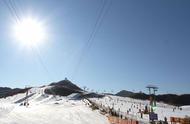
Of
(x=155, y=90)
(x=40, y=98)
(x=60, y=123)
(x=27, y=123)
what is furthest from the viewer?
(x=40, y=98)

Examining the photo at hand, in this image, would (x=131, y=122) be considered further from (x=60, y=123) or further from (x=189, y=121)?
(x=60, y=123)

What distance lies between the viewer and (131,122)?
1435 inches

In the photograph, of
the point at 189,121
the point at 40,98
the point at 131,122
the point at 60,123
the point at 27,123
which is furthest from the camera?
the point at 40,98

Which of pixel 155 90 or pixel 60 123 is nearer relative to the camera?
pixel 60 123

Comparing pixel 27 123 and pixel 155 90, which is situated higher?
pixel 155 90

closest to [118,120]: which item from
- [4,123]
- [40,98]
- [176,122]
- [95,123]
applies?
[95,123]

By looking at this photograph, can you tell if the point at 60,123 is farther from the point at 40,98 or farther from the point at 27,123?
the point at 40,98

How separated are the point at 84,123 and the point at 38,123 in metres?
7.94

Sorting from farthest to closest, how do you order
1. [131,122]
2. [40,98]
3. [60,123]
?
[40,98], [60,123], [131,122]

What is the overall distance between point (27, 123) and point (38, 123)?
184 cm

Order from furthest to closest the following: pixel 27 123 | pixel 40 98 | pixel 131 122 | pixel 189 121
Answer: pixel 40 98 < pixel 27 123 < pixel 189 121 < pixel 131 122

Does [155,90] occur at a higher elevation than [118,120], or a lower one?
higher

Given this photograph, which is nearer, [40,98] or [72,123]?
[72,123]

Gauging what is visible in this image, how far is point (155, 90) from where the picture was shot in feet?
201
